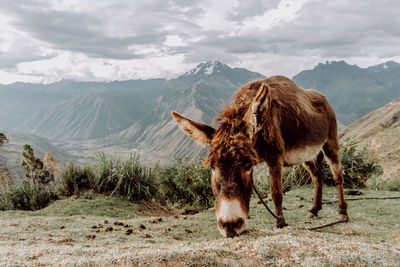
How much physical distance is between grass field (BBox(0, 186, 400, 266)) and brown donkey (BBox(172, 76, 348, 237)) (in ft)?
1.51

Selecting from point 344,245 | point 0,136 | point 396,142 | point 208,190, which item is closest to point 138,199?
point 208,190

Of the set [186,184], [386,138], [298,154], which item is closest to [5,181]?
[186,184]

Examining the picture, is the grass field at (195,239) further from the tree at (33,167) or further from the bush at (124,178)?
the tree at (33,167)

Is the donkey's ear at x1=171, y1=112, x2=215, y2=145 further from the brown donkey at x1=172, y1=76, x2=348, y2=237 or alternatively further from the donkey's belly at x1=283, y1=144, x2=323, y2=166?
the donkey's belly at x1=283, y1=144, x2=323, y2=166

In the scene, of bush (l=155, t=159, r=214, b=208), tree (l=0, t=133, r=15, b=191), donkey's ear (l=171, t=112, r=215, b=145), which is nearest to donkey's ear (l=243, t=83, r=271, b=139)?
donkey's ear (l=171, t=112, r=215, b=145)

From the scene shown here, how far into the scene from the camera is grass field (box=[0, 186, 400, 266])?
3.11 metres

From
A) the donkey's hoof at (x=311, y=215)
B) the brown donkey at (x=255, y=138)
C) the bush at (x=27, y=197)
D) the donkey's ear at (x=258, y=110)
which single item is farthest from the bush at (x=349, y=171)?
the bush at (x=27, y=197)

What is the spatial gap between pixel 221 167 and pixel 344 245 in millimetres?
1837

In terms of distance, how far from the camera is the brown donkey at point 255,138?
3715 millimetres

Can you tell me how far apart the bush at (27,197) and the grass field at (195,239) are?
0.78 meters

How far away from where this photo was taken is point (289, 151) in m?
5.23

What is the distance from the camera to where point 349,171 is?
12172mm

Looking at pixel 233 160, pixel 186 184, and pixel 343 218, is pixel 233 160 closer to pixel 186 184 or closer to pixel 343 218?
pixel 343 218

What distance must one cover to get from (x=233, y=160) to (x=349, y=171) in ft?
33.6
